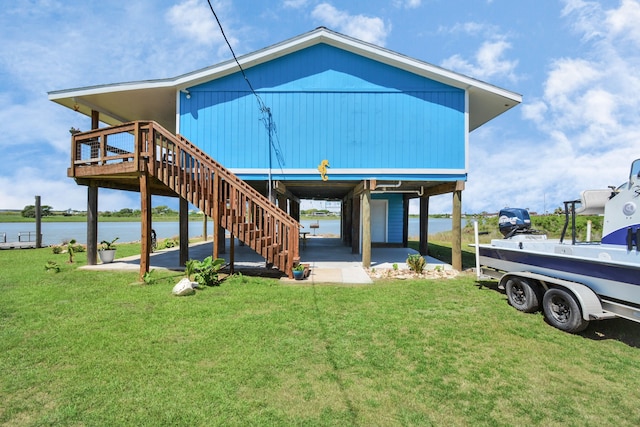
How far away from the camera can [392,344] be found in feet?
12.8

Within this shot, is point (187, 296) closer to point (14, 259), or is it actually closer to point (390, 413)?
point (390, 413)

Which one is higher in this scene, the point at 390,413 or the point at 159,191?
the point at 159,191

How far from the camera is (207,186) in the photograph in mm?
7859

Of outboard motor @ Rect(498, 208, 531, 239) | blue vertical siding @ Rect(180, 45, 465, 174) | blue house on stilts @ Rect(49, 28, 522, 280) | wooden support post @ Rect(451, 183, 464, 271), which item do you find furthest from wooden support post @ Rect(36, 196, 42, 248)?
outboard motor @ Rect(498, 208, 531, 239)

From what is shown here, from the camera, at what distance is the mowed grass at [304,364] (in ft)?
8.36


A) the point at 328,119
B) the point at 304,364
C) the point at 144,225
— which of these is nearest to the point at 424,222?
the point at 328,119

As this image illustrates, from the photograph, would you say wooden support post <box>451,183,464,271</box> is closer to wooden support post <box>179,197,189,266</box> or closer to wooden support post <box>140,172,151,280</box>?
wooden support post <box>179,197,189,266</box>

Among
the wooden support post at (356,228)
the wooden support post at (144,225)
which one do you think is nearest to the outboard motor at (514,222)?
the wooden support post at (356,228)

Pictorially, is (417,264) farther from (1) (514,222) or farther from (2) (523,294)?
(2) (523,294)

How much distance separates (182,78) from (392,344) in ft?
29.6

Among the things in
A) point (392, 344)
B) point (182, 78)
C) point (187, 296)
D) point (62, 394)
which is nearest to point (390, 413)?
point (392, 344)

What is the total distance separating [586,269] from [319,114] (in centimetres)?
730

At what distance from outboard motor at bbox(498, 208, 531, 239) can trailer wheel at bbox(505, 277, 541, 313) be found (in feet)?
3.37

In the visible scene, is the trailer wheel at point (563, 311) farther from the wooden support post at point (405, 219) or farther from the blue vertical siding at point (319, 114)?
the wooden support post at point (405, 219)
